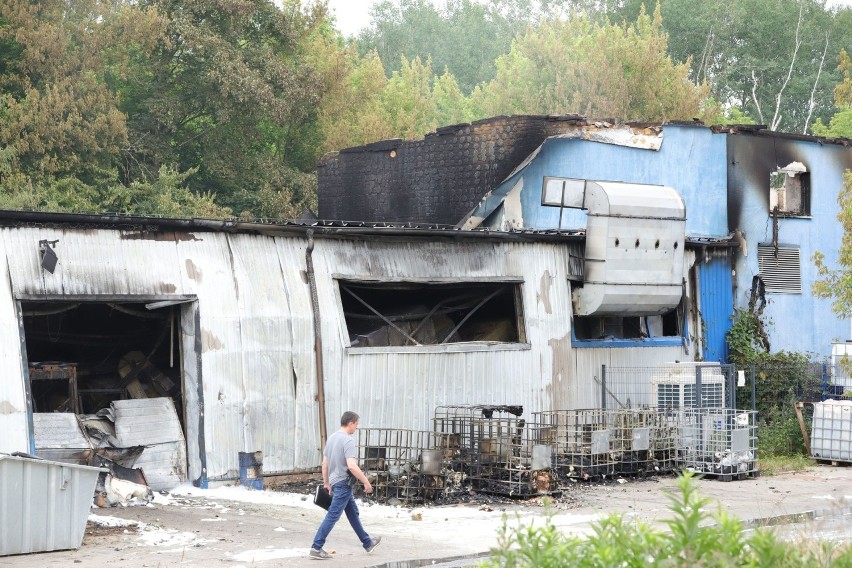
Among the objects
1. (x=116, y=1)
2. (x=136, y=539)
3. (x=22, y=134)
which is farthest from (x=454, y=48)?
(x=136, y=539)

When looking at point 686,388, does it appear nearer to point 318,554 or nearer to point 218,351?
point 218,351

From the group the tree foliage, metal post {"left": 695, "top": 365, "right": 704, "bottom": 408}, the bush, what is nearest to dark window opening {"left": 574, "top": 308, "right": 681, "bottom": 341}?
metal post {"left": 695, "top": 365, "right": 704, "bottom": 408}

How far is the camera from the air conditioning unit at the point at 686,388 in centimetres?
2061

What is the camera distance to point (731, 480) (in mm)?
19141

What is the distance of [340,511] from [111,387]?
7.51 m

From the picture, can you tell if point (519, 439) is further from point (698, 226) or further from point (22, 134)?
point (22, 134)

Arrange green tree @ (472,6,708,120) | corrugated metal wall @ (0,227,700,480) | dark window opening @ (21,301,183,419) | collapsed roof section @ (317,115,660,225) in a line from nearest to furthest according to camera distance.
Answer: corrugated metal wall @ (0,227,700,480), dark window opening @ (21,301,183,419), collapsed roof section @ (317,115,660,225), green tree @ (472,6,708,120)

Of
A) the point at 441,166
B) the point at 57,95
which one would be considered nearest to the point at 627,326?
the point at 441,166

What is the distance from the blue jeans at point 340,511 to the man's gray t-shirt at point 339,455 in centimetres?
7

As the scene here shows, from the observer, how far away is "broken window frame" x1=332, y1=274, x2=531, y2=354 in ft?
60.8

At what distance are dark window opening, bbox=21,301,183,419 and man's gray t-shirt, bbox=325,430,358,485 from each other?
5.43m

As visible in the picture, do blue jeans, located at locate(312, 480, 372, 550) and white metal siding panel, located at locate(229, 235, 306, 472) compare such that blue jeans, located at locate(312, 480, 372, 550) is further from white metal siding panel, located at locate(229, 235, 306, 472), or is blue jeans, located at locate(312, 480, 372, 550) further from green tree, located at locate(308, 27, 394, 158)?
green tree, located at locate(308, 27, 394, 158)

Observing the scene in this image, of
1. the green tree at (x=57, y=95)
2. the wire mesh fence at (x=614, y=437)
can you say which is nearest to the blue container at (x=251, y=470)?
the wire mesh fence at (x=614, y=437)

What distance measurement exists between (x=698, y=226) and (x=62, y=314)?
13540 millimetres
